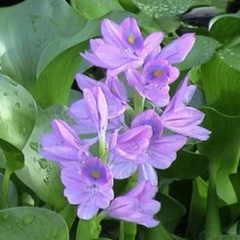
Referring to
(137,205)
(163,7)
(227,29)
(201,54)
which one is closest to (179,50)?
(137,205)

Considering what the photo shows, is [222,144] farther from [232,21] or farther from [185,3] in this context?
[185,3]

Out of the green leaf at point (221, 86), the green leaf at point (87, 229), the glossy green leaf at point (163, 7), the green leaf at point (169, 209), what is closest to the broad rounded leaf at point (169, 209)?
the green leaf at point (169, 209)

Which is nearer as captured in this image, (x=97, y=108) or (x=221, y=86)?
(x=97, y=108)

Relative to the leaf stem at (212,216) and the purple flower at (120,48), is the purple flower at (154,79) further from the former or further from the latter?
the leaf stem at (212,216)

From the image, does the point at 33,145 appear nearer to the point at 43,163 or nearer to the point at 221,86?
the point at 43,163

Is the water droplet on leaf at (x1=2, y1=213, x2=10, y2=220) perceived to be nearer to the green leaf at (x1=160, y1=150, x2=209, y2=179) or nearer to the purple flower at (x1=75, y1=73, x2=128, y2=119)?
the purple flower at (x1=75, y1=73, x2=128, y2=119)

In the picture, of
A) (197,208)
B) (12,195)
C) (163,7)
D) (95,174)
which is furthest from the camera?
(163,7)
